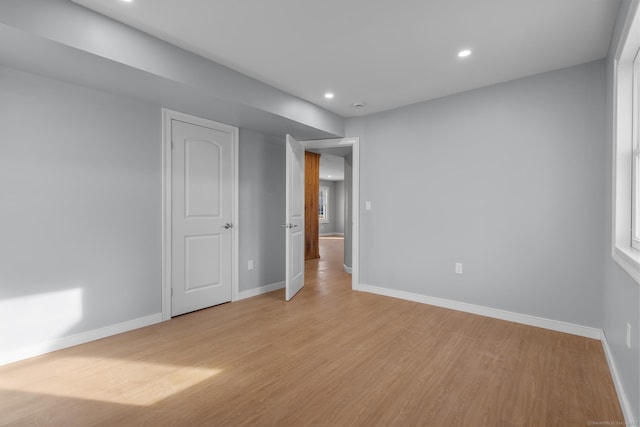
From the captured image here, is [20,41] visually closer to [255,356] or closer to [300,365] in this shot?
[255,356]

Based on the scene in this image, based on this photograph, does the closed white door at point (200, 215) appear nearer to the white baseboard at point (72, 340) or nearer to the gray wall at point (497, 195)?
the white baseboard at point (72, 340)

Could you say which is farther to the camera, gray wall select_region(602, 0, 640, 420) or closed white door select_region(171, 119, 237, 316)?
closed white door select_region(171, 119, 237, 316)

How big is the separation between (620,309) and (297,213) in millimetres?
3163

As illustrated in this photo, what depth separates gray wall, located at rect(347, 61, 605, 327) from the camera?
272 cm

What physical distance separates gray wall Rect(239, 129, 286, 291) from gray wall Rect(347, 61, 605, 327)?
1.20 meters

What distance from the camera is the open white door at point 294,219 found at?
383 centimetres

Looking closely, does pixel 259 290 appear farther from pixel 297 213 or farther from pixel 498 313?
pixel 498 313

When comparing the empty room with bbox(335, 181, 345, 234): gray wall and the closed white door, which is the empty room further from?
bbox(335, 181, 345, 234): gray wall

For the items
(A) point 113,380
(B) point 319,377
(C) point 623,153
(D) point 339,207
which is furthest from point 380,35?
(D) point 339,207

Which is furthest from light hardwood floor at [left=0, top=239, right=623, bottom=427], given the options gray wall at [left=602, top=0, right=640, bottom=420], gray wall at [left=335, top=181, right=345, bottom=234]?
gray wall at [left=335, top=181, right=345, bottom=234]

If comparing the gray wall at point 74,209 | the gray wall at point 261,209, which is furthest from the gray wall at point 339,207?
the gray wall at point 74,209

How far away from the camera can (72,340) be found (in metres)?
2.54

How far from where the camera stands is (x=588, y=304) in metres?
2.71

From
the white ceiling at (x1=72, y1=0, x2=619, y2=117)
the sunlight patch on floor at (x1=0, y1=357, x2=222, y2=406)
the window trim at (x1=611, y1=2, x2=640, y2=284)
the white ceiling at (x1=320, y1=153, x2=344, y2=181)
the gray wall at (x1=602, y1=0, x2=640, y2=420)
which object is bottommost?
the sunlight patch on floor at (x1=0, y1=357, x2=222, y2=406)
